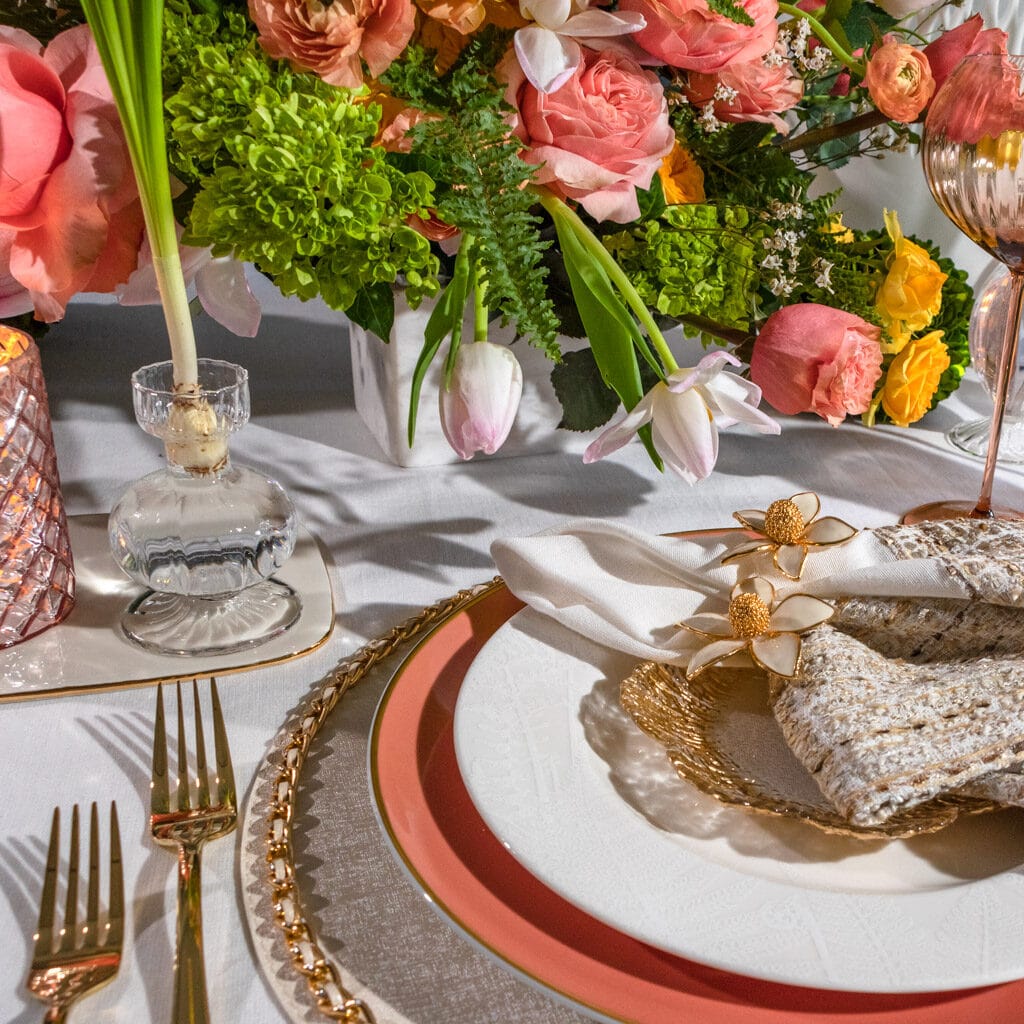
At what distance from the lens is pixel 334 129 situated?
0.56 meters

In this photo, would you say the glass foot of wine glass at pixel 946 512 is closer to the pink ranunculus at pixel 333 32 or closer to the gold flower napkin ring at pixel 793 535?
the gold flower napkin ring at pixel 793 535

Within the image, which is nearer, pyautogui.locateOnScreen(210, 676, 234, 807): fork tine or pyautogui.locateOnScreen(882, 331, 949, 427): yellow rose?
pyautogui.locateOnScreen(210, 676, 234, 807): fork tine

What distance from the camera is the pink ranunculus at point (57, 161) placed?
542mm

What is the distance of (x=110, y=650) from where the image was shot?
1.89ft

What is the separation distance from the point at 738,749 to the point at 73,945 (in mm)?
279

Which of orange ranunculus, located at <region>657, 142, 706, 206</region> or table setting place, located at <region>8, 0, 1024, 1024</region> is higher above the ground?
orange ranunculus, located at <region>657, 142, 706, 206</region>

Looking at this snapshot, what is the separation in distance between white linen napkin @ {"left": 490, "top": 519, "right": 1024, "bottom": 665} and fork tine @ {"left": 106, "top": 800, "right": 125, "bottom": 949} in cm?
21

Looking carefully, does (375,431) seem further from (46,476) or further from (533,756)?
(533,756)

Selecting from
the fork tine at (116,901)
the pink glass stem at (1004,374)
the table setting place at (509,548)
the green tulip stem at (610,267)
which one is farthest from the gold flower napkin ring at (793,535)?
the fork tine at (116,901)

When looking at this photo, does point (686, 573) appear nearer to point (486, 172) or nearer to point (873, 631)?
point (873, 631)

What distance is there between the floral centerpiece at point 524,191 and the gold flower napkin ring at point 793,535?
6 cm

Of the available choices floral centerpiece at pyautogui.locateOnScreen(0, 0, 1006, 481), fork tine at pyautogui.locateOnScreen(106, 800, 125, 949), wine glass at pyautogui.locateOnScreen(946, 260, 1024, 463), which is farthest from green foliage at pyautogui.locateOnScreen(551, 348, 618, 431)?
fork tine at pyautogui.locateOnScreen(106, 800, 125, 949)

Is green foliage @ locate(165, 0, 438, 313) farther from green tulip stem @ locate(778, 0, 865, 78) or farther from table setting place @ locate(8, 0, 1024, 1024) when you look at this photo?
green tulip stem @ locate(778, 0, 865, 78)

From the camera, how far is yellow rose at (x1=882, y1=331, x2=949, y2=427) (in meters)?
0.74
